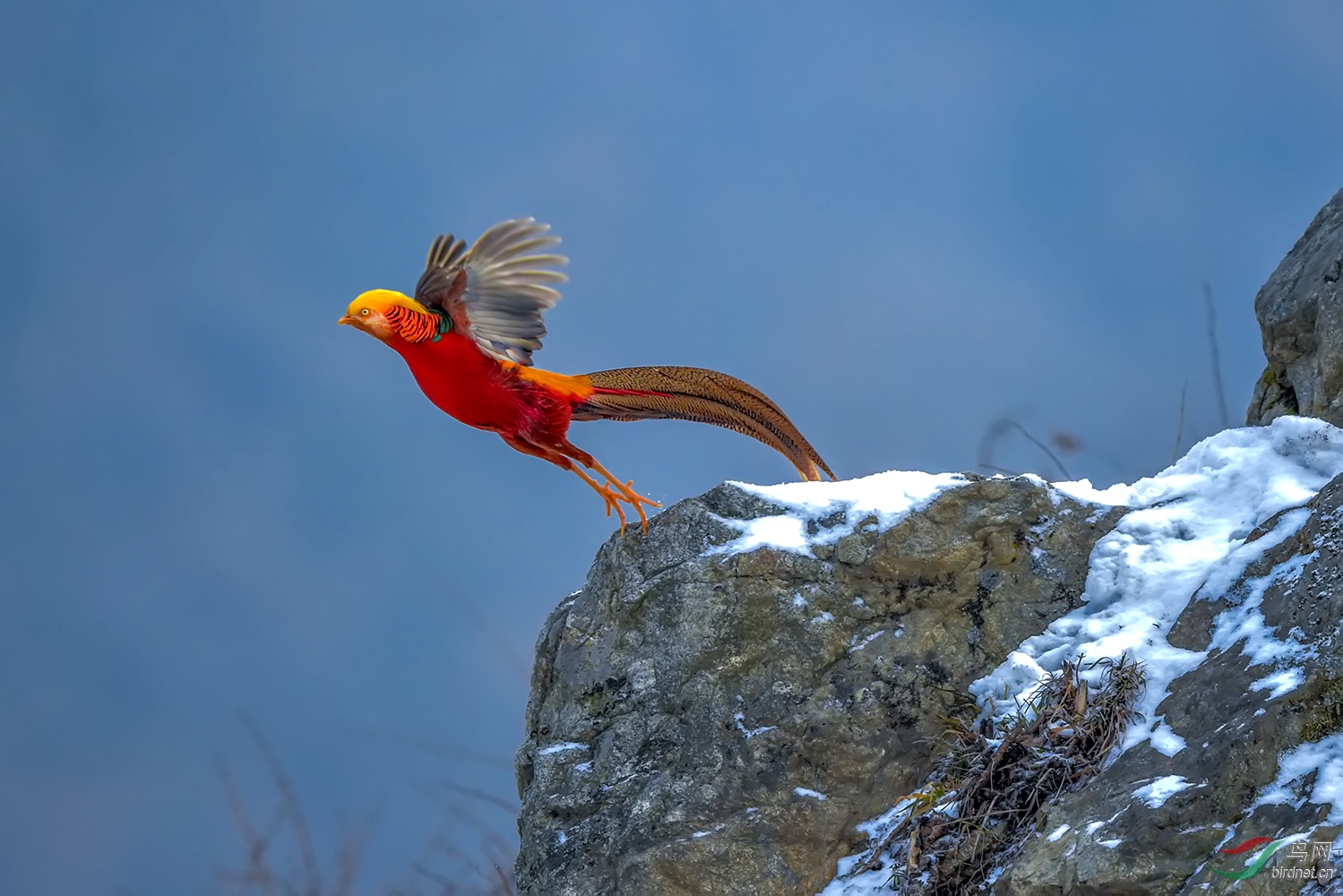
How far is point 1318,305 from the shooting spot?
512cm

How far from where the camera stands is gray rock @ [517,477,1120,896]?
457 cm

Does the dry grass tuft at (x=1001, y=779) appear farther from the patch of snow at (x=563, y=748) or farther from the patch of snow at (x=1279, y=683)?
the patch of snow at (x=563, y=748)

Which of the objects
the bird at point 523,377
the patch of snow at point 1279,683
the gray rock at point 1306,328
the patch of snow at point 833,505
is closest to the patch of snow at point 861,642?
the patch of snow at point 833,505

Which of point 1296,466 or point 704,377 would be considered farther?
point 704,377

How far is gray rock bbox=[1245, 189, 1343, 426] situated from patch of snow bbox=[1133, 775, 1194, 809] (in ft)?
6.17

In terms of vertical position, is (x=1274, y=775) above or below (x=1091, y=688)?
below

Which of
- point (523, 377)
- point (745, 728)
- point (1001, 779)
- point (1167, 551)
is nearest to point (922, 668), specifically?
point (1001, 779)

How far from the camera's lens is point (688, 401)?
5383 millimetres

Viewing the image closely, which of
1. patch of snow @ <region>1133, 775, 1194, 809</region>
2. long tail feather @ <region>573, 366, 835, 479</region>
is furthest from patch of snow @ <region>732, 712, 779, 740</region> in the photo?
patch of snow @ <region>1133, 775, 1194, 809</region>

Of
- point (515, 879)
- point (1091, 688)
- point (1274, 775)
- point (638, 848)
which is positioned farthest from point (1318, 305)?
point (515, 879)

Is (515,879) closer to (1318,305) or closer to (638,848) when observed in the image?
(638,848)

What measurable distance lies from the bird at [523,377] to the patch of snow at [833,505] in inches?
13.4

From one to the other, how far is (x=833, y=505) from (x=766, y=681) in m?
0.77

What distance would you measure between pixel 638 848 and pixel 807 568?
1.23 m
